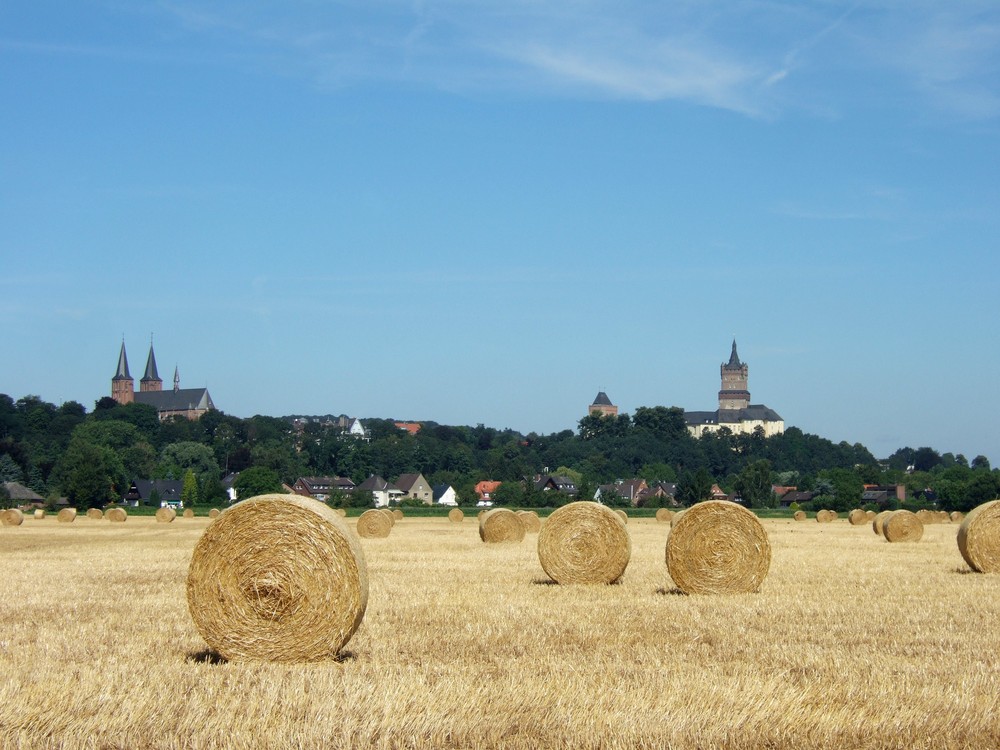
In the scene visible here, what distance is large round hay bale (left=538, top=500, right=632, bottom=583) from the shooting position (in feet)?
67.9

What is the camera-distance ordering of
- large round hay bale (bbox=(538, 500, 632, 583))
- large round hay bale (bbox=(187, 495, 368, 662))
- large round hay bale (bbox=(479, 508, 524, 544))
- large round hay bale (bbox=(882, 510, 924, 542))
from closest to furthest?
large round hay bale (bbox=(187, 495, 368, 662))
large round hay bale (bbox=(538, 500, 632, 583))
large round hay bale (bbox=(479, 508, 524, 544))
large round hay bale (bbox=(882, 510, 924, 542))

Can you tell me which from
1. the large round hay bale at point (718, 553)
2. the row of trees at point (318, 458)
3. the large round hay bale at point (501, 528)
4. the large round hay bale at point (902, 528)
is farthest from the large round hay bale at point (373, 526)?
the row of trees at point (318, 458)

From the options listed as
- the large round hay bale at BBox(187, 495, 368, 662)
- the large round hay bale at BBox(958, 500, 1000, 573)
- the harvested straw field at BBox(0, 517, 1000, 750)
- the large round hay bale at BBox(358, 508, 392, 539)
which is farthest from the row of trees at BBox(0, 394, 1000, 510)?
the large round hay bale at BBox(187, 495, 368, 662)

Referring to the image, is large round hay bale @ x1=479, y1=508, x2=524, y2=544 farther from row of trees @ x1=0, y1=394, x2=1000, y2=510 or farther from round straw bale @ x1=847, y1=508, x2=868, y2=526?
row of trees @ x1=0, y1=394, x2=1000, y2=510

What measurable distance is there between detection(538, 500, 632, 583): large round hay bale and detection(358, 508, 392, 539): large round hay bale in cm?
2116

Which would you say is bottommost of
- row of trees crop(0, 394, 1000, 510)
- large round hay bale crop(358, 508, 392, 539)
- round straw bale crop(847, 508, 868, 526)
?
round straw bale crop(847, 508, 868, 526)

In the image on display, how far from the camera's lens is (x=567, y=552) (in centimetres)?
2084

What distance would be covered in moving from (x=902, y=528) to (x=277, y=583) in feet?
99.0

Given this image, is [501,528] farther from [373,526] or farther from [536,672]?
[536,672]

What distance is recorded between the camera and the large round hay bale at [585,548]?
67.9 ft

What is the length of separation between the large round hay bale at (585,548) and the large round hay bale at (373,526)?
69.4ft

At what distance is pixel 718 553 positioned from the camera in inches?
746

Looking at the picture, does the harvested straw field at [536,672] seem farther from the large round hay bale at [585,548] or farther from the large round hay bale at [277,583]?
the large round hay bale at [585,548]

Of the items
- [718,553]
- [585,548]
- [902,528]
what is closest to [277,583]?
[718,553]
